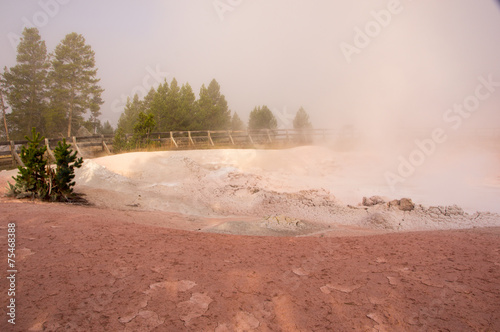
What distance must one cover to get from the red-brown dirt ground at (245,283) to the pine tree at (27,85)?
40.0 meters

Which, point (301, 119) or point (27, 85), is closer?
point (27, 85)

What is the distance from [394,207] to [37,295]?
741 cm

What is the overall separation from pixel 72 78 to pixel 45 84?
3559mm

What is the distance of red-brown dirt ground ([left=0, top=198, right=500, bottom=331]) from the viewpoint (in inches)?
86.4

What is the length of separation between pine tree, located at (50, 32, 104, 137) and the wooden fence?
14.5 meters

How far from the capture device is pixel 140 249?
3791 mm

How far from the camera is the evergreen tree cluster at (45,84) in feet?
115

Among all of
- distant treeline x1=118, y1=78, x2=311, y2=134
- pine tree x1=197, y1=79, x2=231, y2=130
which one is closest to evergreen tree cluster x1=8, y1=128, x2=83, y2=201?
distant treeline x1=118, y1=78, x2=311, y2=134

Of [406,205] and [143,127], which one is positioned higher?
[143,127]

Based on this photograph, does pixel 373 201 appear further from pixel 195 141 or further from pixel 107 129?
pixel 107 129

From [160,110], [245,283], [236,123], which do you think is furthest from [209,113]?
[245,283]

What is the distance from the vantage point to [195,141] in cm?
2516

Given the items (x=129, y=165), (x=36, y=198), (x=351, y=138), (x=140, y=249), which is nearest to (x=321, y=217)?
(x=140, y=249)

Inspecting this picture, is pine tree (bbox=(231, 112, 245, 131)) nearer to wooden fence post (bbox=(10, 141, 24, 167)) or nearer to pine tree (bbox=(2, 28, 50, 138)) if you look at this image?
pine tree (bbox=(2, 28, 50, 138))
